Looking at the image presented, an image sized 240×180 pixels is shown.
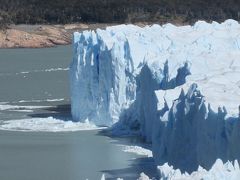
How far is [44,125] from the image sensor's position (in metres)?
17.4

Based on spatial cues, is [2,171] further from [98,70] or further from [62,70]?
[62,70]

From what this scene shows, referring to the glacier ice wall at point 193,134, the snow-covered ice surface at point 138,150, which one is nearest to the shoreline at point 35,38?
the snow-covered ice surface at point 138,150

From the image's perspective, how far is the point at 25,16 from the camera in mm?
63094

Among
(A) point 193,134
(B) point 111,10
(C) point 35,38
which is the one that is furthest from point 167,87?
(B) point 111,10

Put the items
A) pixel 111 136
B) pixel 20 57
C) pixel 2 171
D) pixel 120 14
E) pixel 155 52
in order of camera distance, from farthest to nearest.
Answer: pixel 120 14 < pixel 20 57 < pixel 155 52 < pixel 111 136 < pixel 2 171

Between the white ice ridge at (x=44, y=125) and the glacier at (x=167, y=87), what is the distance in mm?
281

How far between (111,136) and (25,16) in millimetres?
47709

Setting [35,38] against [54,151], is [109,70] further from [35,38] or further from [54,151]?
[35,38]

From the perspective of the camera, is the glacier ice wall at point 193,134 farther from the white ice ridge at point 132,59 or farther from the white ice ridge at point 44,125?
the white ice ridge at point 44,125

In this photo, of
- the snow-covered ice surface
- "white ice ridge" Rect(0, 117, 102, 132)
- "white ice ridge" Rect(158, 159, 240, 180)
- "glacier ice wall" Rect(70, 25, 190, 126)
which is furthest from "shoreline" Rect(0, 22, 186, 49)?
"white ice ridge" Rect(158, 159, 240, 180)

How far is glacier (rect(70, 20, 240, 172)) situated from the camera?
11.0 meters

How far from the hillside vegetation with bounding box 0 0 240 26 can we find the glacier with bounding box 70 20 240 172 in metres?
37.4

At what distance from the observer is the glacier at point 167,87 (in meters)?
11.0

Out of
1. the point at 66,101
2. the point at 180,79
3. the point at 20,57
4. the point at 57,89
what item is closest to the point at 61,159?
the point at 180,79
